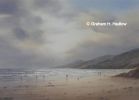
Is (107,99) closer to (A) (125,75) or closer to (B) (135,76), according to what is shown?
(B) (135,76)

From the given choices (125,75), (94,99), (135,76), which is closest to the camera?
(94,99)

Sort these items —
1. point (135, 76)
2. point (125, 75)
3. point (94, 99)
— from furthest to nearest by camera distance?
1. point (125, 75)
2. point (135, 76)
3. point (94, 99)

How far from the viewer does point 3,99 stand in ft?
110

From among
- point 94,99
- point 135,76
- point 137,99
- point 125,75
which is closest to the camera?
point 137,99

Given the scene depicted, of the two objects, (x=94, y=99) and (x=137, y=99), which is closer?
(x=137, y=99)

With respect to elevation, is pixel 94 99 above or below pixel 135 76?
below

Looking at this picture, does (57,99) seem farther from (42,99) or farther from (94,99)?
(94,99)

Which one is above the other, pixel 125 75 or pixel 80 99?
pixel 125 75

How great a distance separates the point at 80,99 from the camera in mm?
33406

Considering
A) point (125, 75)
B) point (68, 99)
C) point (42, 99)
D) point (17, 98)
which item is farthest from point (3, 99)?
point (125, 75)

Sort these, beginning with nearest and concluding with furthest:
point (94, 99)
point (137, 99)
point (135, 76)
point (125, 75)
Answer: point (137, 99), point (94, 99), point (135, 76), point (125, 75)

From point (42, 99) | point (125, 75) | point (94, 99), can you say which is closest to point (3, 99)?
point (42, 99)

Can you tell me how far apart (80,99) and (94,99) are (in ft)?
4.94

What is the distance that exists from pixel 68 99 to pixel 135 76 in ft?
159
